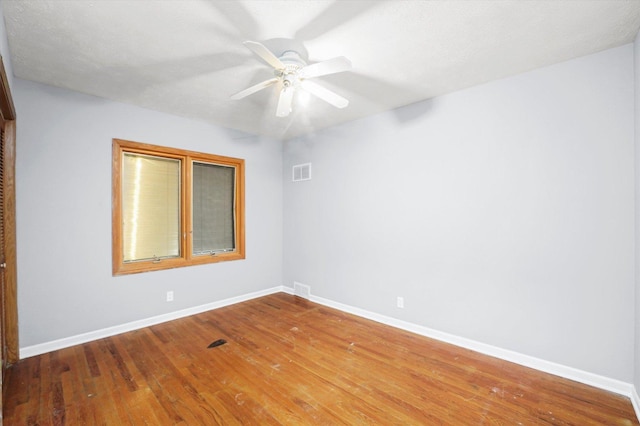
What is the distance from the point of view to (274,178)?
4.57m

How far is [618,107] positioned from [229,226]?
429 centimetres

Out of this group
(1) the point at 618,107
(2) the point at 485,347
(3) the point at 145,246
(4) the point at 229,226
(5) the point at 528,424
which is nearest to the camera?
(5) the point at 528,424

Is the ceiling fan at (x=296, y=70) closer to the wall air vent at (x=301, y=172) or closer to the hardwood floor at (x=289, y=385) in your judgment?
the wall air vent at (x=301, y=172)

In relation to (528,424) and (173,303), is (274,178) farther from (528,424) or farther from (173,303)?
(528,424)

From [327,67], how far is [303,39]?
288 millimetres

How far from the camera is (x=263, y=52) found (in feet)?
5.68

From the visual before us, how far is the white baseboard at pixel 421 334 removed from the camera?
2.06 m

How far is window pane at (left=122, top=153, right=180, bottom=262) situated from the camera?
323 centimetres

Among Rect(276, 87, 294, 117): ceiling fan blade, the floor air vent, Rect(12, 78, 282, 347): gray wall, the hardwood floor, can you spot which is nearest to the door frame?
Rect(12, 78, 282, 347): gray wall

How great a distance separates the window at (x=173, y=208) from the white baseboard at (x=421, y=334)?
615 mm

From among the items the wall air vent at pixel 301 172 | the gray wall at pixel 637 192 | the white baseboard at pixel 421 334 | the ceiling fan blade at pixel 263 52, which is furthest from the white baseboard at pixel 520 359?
the ceiling fan blade at pixel 263 52

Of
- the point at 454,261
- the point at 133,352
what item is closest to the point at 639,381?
the point at 454,261

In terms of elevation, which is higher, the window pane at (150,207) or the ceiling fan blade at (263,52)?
the ceiling fan blade at (263,52)

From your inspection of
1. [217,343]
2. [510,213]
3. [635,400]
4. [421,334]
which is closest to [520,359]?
[635,400]
